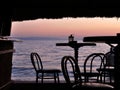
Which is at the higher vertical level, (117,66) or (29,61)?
(117,66)

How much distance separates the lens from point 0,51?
4.78 metres

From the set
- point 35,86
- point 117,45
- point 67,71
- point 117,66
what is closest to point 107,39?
point 117,45

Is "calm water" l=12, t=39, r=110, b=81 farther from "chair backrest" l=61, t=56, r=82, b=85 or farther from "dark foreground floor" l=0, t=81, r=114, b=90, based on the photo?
"chair backrest" l=61, t=56, r=82, b=85

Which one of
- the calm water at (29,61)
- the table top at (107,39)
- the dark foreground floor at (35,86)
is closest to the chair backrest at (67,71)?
the table top at (107,39)

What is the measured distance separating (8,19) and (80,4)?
1490mm

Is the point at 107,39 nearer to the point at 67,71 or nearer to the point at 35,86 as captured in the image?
the point at 67,71

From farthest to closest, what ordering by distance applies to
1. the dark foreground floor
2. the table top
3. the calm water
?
the calm water < the dark foreground floor < the table top

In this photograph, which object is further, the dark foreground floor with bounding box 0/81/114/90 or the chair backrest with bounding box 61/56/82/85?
the dark foreground floor with bounding box 0/81/114/90

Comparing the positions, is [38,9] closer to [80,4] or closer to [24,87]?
[80,4]

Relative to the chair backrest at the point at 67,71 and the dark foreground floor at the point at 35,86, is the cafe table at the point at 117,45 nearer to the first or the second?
the chair backrest at the point at 67,71

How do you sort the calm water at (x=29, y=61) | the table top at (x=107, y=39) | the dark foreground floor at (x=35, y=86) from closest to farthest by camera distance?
the table top at (x=107, y=39)
the dark foreground floor at (x=35, y=86)
the calm water at (x=29, y=61)

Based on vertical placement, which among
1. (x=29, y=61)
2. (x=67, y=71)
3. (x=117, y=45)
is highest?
(x=117, y=45)

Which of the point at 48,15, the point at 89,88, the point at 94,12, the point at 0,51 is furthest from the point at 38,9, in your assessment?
the point at 89,88

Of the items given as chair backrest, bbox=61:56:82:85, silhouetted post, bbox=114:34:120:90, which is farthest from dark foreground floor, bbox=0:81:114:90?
silhouetted post, bbox=114:34:120:90
